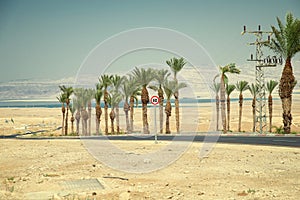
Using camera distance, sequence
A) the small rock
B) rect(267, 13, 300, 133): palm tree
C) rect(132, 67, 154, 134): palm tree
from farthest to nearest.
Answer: rect(132, 67, 154, 134): palm tree
rect(267, 13, 300, 133): palm tree
the small rock

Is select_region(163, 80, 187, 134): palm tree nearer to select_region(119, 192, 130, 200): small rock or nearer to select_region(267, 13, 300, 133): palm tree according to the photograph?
select_region(267, 13, 300, 133): palm tree

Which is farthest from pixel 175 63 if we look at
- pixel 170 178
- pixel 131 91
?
pixel 170 178

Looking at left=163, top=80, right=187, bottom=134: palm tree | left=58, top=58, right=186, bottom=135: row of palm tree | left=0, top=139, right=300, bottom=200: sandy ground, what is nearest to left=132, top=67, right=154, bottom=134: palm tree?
left=58, top=58, right=186, bottom=135: row of palm tree

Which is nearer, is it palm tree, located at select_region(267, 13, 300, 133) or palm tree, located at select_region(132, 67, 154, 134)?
palm tree, located at select_region(267, 13, 300, 133)

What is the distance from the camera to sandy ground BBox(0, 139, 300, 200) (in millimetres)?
9156

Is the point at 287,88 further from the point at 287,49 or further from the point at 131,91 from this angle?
the point at 131,91

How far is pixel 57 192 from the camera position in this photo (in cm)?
936

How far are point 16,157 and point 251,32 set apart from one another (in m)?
24.9

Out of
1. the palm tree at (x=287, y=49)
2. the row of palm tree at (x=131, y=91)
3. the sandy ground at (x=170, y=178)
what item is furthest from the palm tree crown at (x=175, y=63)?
the sandy ground at (x=170, y=178)

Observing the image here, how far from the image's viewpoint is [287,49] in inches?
1214

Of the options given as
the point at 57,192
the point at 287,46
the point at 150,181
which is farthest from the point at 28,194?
the point at 287,46

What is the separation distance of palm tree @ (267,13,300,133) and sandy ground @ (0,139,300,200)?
51.6ft

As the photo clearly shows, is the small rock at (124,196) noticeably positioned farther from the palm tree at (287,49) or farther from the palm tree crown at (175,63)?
the palm tree crown at (175,63)

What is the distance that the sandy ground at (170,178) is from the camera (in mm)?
9156
